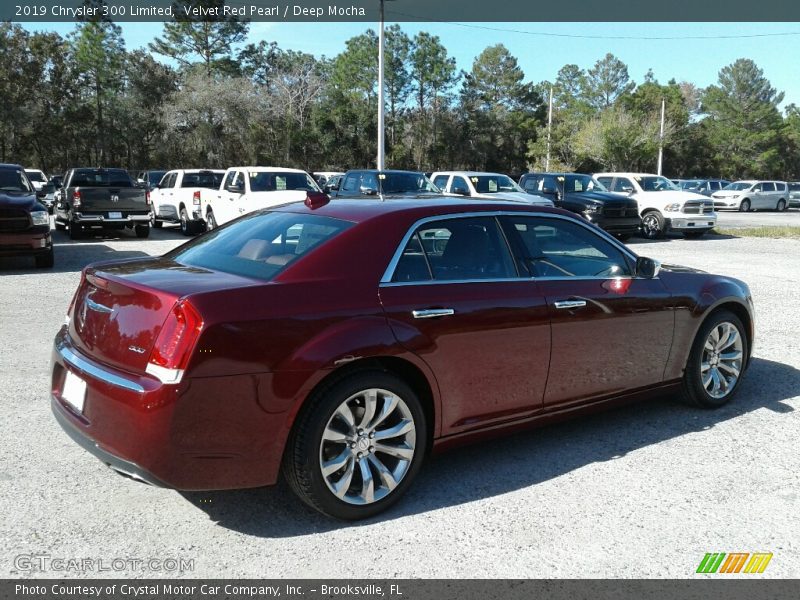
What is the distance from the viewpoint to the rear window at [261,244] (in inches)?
155

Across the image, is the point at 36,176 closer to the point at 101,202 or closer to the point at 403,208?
the point at 101,202

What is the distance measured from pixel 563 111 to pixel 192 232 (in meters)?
60.5

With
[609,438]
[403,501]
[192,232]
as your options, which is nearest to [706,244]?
[192,232]

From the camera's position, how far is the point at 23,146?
51.5 metres

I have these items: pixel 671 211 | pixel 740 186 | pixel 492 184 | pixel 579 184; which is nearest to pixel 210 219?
pixel 492 184

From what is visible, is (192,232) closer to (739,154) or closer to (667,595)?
(667,595)

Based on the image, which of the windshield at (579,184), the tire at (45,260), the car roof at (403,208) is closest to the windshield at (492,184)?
the windshield at (579,184)

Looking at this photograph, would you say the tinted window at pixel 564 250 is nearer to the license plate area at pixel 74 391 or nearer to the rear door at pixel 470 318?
the rear door at pixel 470 318

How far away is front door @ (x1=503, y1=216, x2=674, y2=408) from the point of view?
4523mm

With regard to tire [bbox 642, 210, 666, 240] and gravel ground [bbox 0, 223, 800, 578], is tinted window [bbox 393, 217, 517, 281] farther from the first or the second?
tire [bbox 642, 210, 666, 240]

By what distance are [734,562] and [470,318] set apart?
5.71ft

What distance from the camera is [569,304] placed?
14.9 feet

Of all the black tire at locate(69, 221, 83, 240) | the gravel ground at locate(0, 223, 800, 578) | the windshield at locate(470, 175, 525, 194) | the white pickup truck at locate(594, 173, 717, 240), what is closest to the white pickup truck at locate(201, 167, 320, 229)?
the black tire at locate(69, 221, 83, 240)

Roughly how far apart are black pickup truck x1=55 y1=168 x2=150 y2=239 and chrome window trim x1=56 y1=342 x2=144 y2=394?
51.2 feet
